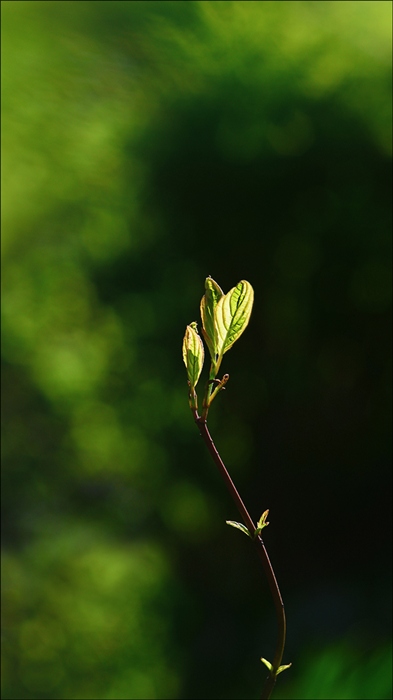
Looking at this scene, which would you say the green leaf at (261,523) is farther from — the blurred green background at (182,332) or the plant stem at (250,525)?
the blurred green background at (182,332)

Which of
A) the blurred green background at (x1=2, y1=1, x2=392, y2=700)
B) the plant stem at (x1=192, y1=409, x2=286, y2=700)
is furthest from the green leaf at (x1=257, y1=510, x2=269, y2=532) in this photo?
the blurred green background at (x1=2, y1=1, x2=392, y2=700)

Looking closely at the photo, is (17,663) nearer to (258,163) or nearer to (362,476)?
(362,476)

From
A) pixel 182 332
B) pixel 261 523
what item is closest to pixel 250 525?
pixel 261 523

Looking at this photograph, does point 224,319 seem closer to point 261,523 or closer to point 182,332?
point 261,523

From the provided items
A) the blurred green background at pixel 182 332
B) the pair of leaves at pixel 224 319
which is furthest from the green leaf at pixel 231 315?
the blurred green background at pixel 182 332

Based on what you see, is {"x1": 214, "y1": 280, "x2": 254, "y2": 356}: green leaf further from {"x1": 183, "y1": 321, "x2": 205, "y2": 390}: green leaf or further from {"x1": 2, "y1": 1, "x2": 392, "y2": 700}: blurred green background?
{"x1": 2, "y1": 1, "x2": 392, "y2": 700}: blurred green background

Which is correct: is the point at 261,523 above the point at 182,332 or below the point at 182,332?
below
